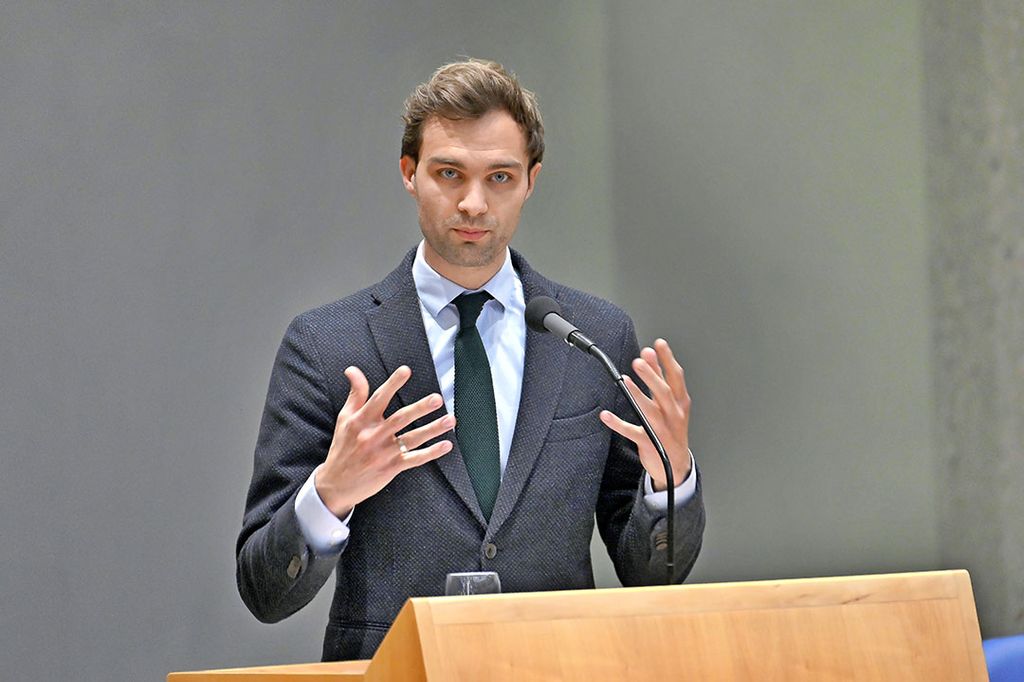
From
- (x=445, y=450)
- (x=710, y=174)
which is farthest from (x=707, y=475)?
Answer: (x=445, y=450)

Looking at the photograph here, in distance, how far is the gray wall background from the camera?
284 cm

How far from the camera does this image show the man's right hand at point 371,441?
1552 millimetres

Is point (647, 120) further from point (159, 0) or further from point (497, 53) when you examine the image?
point (159, 0)

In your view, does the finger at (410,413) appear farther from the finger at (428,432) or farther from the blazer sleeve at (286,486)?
the blazer sleeve at (286,486)

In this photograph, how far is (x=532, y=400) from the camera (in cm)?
199

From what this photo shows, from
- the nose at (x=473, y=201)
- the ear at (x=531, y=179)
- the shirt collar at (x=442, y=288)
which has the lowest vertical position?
the shirt collar at (x=442, y=288)

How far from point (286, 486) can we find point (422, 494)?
199mm

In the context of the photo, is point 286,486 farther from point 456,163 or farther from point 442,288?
point 456,163

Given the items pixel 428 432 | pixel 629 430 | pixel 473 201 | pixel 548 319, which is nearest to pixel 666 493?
pixel 629 430

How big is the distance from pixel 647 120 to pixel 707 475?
104 cm

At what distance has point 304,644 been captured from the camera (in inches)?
125

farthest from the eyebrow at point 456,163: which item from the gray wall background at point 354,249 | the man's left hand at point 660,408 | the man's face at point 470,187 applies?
the gray wall background at point 354,249

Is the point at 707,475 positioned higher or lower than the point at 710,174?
lower

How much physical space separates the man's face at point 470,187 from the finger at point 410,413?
1.53 ft
